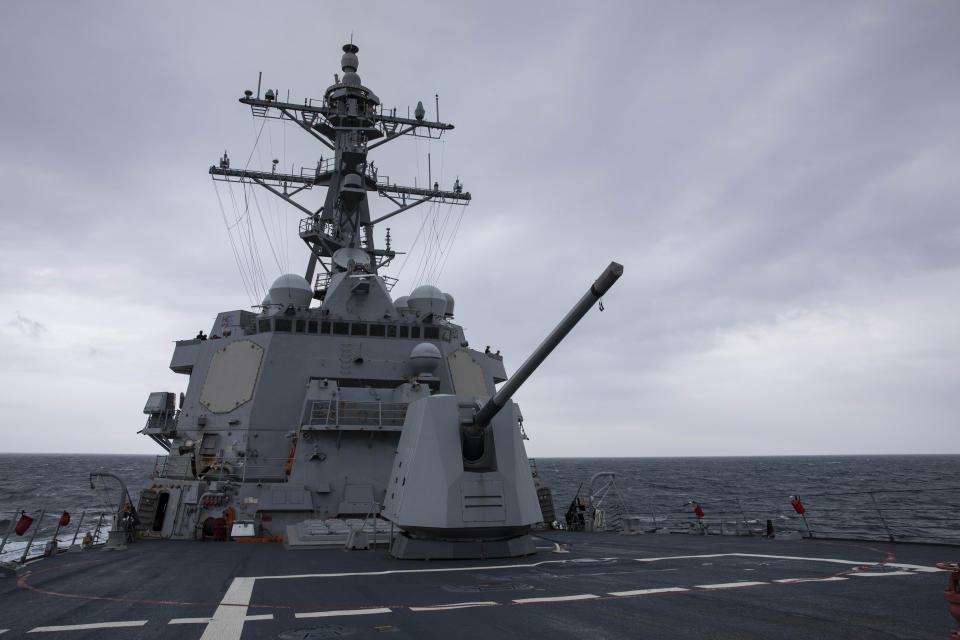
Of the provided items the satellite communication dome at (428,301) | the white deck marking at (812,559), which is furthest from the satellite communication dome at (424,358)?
the white deck marking at (812,559)

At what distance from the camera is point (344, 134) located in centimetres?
1934

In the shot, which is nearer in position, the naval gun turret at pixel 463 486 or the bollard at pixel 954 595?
the bollard at pixel 954 595

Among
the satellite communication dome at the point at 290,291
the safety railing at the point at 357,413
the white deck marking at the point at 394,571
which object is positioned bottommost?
the white deck marking at the point at 394,571

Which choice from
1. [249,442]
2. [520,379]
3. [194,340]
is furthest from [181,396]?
[520,379]

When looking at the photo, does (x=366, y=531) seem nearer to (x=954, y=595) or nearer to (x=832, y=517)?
(x=954, y=595)

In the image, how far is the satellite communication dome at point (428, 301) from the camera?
1703cm

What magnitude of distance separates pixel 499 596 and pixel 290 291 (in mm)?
11803

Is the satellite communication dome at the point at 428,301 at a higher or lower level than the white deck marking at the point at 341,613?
higher

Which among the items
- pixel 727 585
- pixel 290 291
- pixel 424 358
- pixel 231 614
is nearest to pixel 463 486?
pixel 727 585

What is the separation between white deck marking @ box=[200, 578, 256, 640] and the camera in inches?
164

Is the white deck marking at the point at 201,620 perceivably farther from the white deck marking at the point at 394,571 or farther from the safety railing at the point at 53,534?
the safety railing at the point at 53,534

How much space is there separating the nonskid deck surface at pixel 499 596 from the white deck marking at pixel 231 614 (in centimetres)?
2

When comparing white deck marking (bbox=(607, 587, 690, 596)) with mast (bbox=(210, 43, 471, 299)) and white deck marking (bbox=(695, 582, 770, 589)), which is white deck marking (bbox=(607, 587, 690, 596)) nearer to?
white deck marking (bbox=(695, 582, 770, 589))

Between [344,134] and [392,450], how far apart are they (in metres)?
11.3
